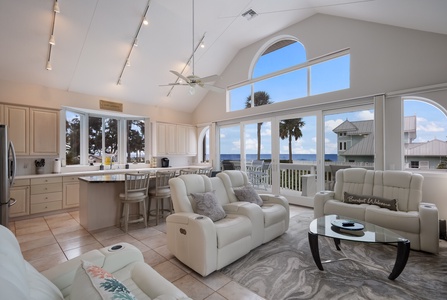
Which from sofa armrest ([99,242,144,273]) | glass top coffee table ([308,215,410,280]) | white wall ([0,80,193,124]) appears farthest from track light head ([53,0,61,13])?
glass top coffee table ([308,215,410,280])

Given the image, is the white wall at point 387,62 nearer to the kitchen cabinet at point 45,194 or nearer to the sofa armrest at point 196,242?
the sofa armrest at point 196,242

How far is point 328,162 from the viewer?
5055 mm

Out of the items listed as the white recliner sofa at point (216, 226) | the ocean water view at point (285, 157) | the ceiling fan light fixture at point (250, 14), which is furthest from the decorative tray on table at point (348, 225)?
the ceiling fan light fixture at point (250, 14)

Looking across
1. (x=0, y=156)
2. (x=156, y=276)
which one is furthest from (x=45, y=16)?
(x=156, y=276)

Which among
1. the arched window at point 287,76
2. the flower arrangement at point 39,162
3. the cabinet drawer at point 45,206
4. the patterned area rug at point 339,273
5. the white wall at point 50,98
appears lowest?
the patterned area rug at point 339,273

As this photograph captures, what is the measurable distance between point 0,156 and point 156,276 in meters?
2.72

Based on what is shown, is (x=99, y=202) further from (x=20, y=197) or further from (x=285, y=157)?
(x=285, y=157)

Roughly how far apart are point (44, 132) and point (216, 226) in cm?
504

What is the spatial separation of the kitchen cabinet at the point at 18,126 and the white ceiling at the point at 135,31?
28.9 inches

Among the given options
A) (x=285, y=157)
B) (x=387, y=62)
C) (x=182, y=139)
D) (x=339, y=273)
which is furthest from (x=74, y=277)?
(x=182, y=139)

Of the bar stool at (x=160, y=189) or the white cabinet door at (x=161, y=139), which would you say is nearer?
the bar stool at (x=160, y=189)

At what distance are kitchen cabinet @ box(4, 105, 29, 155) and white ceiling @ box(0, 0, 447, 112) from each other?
0.73 metres

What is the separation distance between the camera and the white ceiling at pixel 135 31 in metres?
3.70

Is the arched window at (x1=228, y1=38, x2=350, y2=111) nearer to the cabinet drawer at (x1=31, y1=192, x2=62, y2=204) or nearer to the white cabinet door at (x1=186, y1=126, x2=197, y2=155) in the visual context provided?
the white cabinet door at (x1=186, y1=126, x2=197, y2=155)
